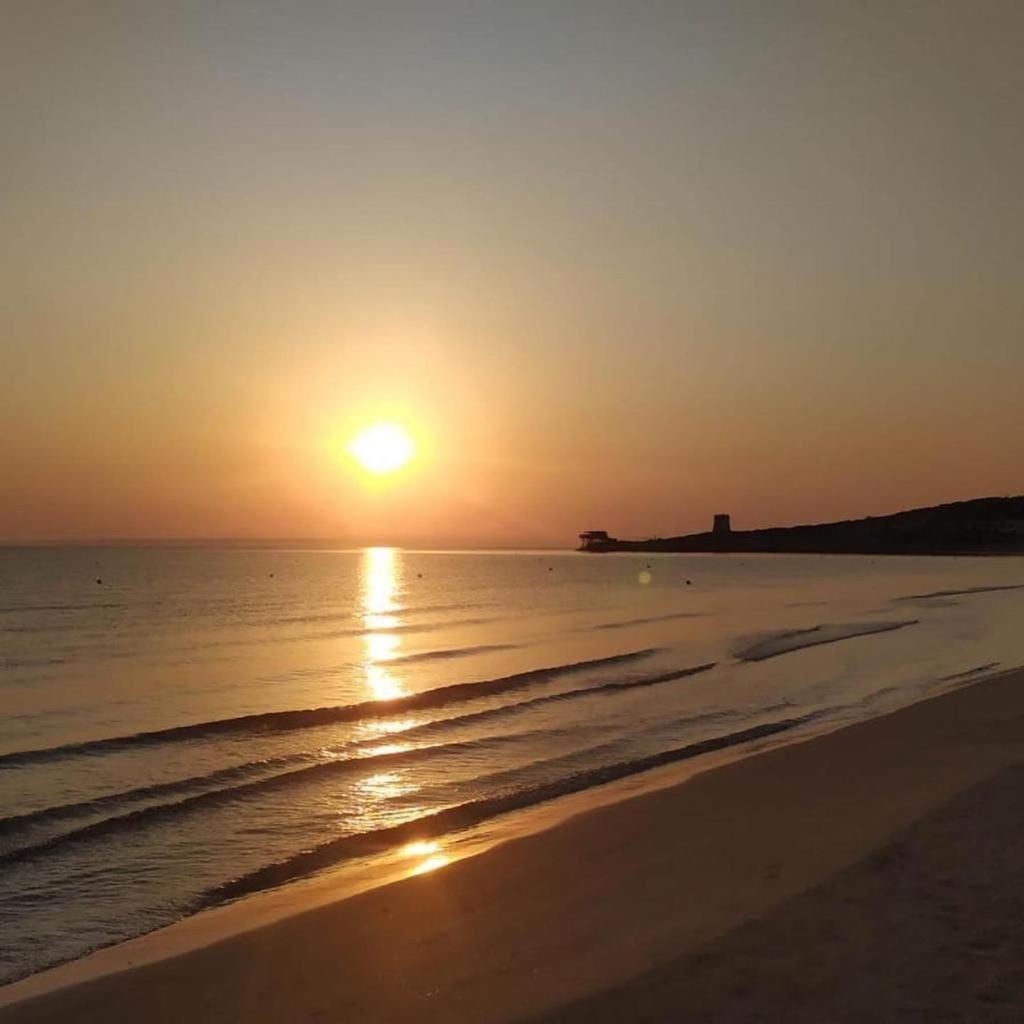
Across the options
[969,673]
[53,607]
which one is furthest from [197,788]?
[53,607]

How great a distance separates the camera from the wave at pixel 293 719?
735 inches

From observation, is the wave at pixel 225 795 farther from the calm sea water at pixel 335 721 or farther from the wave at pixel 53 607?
the wave at pixel 53 607

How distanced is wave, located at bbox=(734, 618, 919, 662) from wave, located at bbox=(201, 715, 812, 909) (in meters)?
15.8

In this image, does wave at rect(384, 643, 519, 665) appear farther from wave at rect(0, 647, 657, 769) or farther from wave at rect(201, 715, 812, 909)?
wave at rect(201, 715, 812, 909)

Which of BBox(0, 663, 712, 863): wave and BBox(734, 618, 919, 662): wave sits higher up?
BBox(0, 663, 712, 863): wave

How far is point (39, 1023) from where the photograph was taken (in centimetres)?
720

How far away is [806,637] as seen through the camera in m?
40.2

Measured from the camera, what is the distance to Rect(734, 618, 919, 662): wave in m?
34.6

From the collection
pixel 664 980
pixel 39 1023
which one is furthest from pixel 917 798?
pixel 39 1023

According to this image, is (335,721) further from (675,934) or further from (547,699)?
(675,934)

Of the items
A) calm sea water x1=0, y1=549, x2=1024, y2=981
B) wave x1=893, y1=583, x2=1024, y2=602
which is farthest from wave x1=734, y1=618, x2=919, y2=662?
wave x1=893, y1=583, x2=1024, y2=602

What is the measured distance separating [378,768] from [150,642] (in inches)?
1097

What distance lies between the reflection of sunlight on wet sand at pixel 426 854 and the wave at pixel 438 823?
0.87 feet

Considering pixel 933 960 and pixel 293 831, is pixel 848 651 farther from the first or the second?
pixel 933 960
